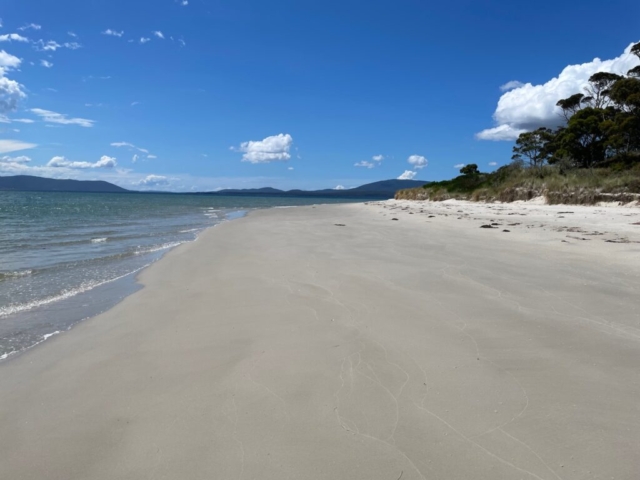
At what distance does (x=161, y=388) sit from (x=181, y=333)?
1.24 metres

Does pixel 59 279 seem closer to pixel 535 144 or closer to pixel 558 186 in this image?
pixel 558 186

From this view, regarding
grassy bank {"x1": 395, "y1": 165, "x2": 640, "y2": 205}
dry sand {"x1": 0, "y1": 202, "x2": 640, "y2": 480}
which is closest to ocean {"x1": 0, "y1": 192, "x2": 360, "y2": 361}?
dry sand {"x1": 0, "y1": 202, "x2": 640, "y2": 480}

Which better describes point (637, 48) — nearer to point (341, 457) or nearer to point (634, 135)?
point (634, 135)

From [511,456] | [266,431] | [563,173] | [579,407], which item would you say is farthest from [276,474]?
[563,173]

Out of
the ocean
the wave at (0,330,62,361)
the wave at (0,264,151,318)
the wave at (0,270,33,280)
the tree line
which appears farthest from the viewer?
the tree line

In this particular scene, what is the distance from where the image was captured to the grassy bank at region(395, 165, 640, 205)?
1845 cm

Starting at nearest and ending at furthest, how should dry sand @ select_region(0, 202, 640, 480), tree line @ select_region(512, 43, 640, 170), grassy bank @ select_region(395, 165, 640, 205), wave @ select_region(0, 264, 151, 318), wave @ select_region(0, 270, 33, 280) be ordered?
dry sand @ select_region(0, 202, 640, 480) < wave @ select_region(0, 264, 151, 318) < wave @ select_region(0, 270, 33, 280) < grassy bank @ select_region(395, 165, 640, 205) < tree line @ select_region(512, 43, 640, 170)

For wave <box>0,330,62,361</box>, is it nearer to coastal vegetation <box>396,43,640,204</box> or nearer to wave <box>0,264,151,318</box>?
wave <box>0,264,151,318</box>

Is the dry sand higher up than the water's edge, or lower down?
higher up

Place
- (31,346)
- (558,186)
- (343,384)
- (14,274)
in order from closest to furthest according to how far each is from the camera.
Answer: (343,384)
(31,346)
(14,274)
(558,186)

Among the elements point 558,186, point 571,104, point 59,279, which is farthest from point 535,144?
point 59,279

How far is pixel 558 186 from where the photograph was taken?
2223 centimetres

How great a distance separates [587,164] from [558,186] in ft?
44.6

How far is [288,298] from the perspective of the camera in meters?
5.23
